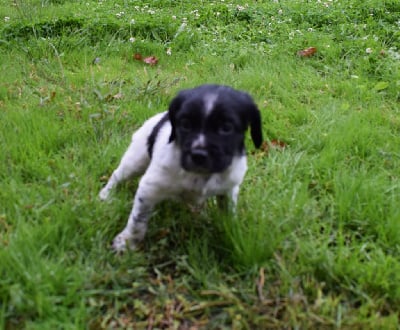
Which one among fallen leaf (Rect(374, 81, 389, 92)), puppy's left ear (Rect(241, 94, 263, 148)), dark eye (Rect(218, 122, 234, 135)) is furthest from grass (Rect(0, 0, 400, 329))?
dark eye (Rect(218, 122, 234, 135))

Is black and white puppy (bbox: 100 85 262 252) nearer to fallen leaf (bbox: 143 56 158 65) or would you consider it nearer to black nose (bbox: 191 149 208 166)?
black nose (bbox: 191 149 208 166)

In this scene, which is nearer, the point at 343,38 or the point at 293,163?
the point at 293,163

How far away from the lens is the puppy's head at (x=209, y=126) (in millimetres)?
2201

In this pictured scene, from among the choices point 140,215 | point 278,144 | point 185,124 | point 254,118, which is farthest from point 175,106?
point 278,144

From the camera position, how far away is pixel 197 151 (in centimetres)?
216

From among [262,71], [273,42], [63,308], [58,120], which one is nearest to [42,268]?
[63,308]

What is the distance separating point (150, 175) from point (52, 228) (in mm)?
553

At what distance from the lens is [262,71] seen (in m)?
4.71

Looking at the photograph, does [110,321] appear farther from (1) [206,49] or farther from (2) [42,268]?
(1) [206,49]

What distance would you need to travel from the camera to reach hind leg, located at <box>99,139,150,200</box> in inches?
114

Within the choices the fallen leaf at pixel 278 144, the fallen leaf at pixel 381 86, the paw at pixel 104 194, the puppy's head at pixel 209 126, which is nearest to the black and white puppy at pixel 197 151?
the puppy's head at pixel 209 126

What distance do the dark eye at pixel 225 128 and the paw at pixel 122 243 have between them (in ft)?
2.43

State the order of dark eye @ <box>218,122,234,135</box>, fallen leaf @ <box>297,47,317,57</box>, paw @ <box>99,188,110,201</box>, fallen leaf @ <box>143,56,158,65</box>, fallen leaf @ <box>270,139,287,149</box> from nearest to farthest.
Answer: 1. dark eye @ <box>218,122,234,135</box>
2. paw @ <box>99,188,110,201</box>
3. fallen leaf @ <box>270,139,287,149</box>
4. fallen leaf @ <box>143,56,158,65</box>
5. fallen leaf @ <box>297,47,317,57</box>

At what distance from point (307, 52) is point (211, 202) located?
9.55ft
